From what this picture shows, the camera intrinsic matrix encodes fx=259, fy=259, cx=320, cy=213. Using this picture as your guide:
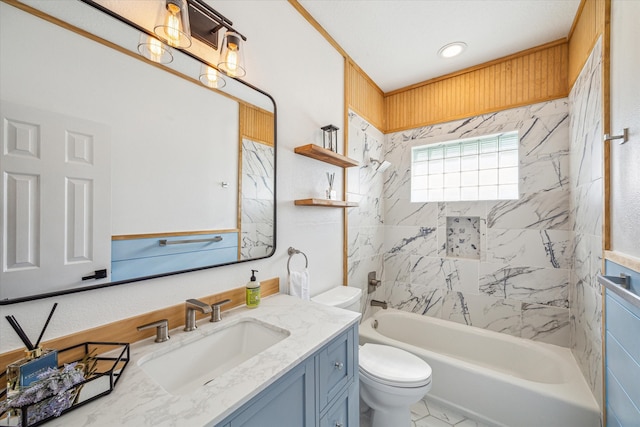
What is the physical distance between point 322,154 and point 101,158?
1.15 m

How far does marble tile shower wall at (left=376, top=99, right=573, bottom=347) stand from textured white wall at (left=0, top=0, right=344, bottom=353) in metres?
0.95

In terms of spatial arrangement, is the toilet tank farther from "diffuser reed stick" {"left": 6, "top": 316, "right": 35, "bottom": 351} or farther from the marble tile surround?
"diffuser reed stick" {"left": 6, "top": 316, "right": 35, "bottom": 351}

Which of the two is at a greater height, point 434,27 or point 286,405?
point 434,27

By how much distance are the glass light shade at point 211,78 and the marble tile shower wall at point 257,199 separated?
280mm

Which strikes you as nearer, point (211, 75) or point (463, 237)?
point (211, 75)

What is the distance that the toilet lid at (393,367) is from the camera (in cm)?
145

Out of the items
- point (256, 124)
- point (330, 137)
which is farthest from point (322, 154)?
point (256, 124)

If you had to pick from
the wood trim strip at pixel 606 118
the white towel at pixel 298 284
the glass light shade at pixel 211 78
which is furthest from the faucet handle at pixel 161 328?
the wood trim strip at pixel 606 118

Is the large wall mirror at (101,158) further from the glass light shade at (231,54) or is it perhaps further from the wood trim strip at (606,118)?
the wood trim strip at (606,118)

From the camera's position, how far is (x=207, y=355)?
1067 millimetres

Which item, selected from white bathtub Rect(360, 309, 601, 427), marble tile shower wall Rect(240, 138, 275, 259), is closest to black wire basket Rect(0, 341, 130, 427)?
marble tile shower wall Rect(240, 138, 275, 259)

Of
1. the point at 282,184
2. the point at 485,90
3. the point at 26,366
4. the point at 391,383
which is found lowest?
the point at 391,383

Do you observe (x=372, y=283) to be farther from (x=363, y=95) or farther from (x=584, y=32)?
(x=584, y=32)

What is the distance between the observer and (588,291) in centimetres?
159
